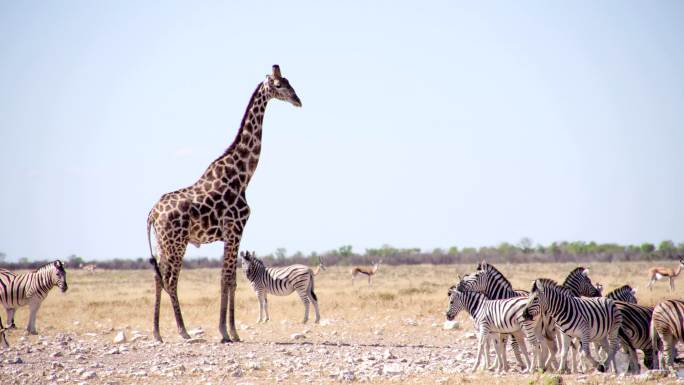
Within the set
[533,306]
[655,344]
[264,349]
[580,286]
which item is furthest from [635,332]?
[264,349]

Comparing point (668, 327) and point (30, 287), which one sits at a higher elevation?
point (30, 287)

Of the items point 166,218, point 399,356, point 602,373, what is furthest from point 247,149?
point 602,373

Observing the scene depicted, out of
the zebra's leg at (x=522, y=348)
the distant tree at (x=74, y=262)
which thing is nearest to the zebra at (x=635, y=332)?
the zebra's leg at (x=522, y=348)

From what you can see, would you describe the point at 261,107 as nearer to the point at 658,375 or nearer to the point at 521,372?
the point at 521,372

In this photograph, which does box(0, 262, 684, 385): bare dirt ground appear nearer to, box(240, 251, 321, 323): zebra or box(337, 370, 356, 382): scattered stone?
box(337, 370, 356, 382): scattered stone

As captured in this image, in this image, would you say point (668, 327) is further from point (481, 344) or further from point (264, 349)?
point (264, 349)

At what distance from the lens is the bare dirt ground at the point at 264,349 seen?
35.2ft

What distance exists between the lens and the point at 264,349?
1342cm

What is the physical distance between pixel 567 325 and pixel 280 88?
7070 mm

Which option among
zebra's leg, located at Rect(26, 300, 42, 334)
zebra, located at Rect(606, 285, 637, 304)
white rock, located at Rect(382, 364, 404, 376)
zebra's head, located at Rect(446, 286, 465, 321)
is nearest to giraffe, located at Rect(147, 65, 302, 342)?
zebra's leg, located at Rect(26, 300, 42, 334)

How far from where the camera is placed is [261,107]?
15.5 meters

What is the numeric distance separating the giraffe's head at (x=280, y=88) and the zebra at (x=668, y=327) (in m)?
7.37

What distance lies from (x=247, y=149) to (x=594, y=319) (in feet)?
23.6

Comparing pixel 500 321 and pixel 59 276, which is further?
pixel 59 276
